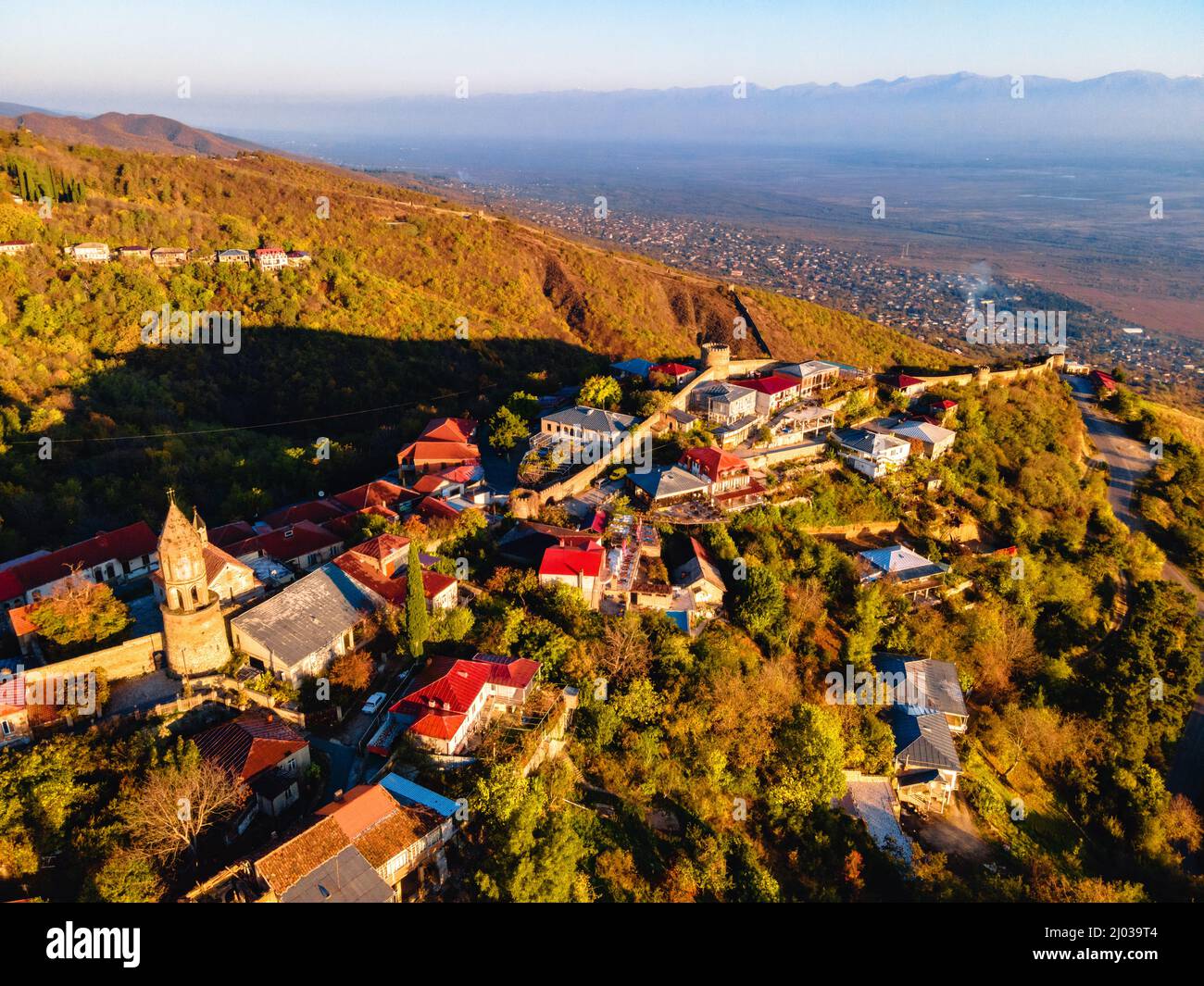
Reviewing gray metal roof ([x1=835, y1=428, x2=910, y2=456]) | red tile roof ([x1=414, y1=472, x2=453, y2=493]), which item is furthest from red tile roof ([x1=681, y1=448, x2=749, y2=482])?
red tile roof ([x1=414, y1=472, x2=453, y2=493])

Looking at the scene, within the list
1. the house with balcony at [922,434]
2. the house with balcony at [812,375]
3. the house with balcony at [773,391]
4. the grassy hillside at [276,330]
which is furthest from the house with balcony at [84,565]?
the house with balcony at [922,434]

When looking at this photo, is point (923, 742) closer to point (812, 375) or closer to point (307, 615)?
point (307, 615)

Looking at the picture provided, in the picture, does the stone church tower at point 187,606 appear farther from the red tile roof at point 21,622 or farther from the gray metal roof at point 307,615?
the red tile roof at point 21,622

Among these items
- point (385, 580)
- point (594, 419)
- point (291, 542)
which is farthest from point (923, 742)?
point (291, 542)

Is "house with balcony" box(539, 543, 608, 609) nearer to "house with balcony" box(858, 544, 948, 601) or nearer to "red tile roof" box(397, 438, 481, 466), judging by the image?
"house with balcony" box(858, 544, 948, 601)

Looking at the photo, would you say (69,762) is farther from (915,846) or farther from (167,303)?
(167,303)

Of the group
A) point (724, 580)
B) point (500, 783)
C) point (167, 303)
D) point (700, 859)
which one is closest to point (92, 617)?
point (500, 783)

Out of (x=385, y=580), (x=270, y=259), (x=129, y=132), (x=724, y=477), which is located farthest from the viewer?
(x=129, y=132)
